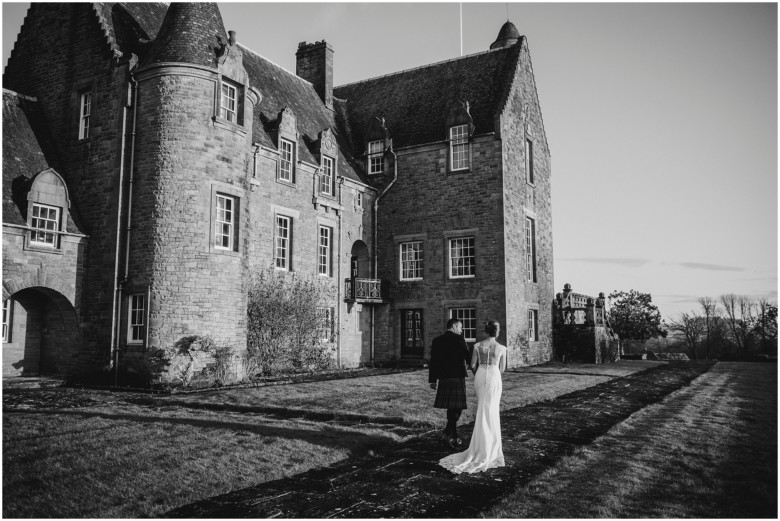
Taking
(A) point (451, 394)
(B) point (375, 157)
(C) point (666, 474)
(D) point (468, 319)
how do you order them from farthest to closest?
1. (B) point (375, 157)
2. (D) point (468, 319)
3. (A) point (451, 394)
4. (C) point (666, 474)

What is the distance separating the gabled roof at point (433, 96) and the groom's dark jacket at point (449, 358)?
19.1 meters

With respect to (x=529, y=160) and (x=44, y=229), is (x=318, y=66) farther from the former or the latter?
(x=44, y=229)

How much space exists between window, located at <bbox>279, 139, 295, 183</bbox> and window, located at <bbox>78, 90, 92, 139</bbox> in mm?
6645

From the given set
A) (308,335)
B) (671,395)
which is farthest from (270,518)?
(308,335)

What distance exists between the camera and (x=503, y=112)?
2745cm

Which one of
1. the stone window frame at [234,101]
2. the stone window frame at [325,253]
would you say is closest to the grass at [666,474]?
the stone window frame at [234,101]

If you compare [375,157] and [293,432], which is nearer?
[293,432]

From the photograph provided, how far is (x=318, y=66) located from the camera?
3216cm

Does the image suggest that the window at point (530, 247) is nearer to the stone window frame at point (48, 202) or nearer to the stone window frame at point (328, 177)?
the stone window frame at point (328, 177)

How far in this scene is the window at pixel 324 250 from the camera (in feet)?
86.1

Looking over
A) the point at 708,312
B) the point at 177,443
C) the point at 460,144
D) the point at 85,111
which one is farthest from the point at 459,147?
the point at 708,312

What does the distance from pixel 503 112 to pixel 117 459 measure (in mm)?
22943

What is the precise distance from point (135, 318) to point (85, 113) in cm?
740

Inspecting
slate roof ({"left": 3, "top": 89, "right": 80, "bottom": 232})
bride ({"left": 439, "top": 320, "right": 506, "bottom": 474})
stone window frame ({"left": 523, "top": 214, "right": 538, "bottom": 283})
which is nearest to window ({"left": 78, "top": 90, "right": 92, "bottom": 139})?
slate roof ({"left": 3, "top": 89, "right": 80, "bottom": 232})
